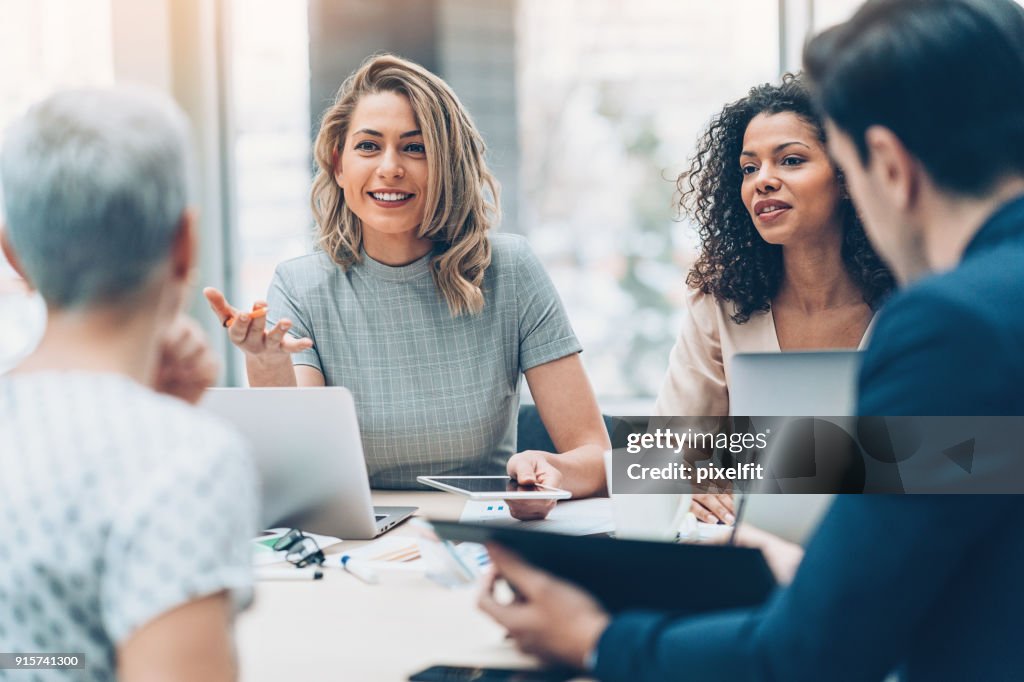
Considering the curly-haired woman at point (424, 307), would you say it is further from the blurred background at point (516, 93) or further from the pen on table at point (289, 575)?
the blurred background at point (516, 93)

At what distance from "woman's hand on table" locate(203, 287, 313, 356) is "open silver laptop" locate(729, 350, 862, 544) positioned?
887mm

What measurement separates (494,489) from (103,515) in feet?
3.41

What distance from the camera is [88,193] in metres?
0.77

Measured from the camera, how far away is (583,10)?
3.49 metres

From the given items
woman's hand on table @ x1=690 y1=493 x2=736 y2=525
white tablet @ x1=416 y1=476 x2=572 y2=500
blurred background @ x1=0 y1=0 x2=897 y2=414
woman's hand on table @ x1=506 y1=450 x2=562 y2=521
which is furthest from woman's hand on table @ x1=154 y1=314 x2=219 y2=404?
blurred background @ x1=0 y1=0 x2=897 y2=414

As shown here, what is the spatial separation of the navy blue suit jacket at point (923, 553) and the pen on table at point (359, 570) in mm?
660

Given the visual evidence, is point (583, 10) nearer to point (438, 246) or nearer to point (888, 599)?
point (438, 246)

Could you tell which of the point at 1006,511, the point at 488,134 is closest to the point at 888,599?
the point at 1006,511

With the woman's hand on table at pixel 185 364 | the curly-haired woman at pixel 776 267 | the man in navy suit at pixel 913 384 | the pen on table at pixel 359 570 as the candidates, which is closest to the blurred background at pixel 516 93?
the curly-haired woman at pixel 776 267

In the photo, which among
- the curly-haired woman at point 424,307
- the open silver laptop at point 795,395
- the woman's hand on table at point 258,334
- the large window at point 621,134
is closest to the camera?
the open silver laptop at point 795,395

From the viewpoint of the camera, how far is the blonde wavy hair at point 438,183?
2240 millimetres

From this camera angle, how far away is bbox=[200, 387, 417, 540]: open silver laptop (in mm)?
1518

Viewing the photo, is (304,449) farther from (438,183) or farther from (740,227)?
(740,227)

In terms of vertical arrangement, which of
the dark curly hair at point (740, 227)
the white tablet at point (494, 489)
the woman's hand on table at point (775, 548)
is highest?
the dark curly hair at point (740, 227)
